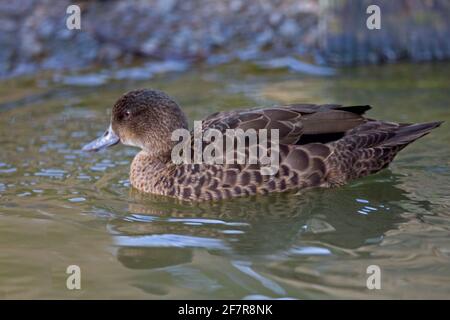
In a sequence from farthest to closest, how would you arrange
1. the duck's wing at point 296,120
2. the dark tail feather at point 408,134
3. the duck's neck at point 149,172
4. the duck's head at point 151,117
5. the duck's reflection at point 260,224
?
1. the duck's head at point 151,117
2. the duck's neck at point 149,172
3. the dark tail feather at point 408,134
4. the duck's wing at point 296,120
5. the duck's reflection at point 260,224

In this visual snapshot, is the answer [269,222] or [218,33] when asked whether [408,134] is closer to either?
[269,222]

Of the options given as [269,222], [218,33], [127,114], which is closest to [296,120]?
[269,222]

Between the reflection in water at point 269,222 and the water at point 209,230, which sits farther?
the reflection in water at point 269,222

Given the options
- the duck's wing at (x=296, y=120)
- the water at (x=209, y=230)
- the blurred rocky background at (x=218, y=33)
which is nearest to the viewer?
the water at (x=209, y=230)

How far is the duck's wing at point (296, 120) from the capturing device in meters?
6.72

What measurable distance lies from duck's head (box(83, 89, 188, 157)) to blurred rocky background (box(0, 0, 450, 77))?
492 centimetres

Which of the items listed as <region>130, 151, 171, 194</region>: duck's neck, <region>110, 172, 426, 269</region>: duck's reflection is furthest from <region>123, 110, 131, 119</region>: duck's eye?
<region>110, 172, 426, 269</region>: duck's reflection

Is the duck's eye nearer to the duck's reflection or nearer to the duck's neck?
the duck's neck

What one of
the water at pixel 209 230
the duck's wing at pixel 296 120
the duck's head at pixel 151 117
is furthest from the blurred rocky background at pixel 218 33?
the duck's wing at pixel 296 120

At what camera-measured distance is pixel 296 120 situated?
683 cm

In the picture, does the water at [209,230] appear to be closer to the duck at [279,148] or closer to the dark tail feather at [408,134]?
the duck at [279,148]

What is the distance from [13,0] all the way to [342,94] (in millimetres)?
6717

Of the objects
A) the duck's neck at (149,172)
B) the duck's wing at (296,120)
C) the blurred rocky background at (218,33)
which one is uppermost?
the blurred rocky background at (218,33)

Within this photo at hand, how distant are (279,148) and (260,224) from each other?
78cm
